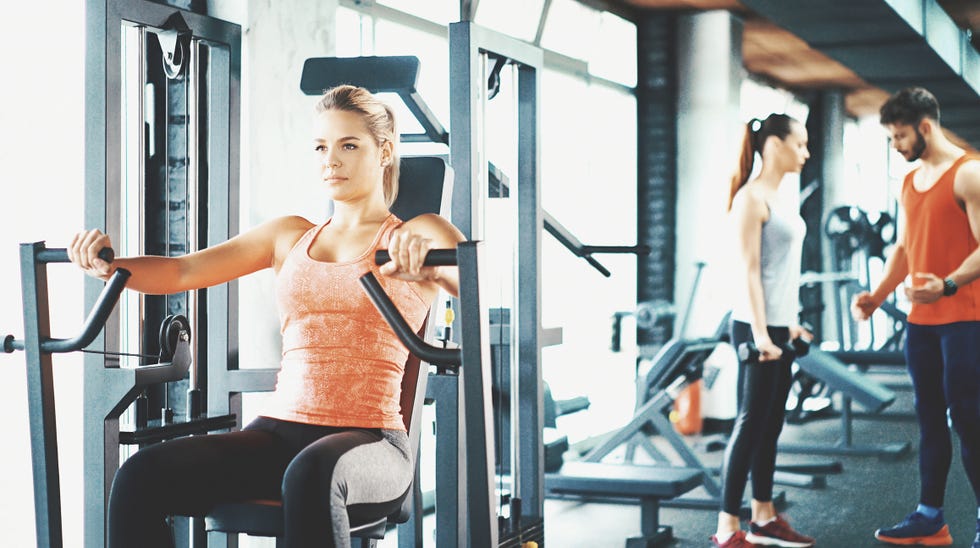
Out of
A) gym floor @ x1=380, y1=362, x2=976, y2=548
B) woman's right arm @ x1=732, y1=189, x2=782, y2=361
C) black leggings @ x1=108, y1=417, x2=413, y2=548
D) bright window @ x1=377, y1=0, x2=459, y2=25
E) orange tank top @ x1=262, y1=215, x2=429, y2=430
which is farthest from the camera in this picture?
bright window @ x1=377, y1=0, x2=459, y2=25

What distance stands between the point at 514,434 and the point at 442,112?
6.84ft

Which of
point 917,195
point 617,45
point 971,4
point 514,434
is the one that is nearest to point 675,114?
point 617,45

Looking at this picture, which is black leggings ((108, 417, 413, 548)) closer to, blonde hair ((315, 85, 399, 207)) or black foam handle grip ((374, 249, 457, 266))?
black foam handle grip ((374, 249, 457, 266))

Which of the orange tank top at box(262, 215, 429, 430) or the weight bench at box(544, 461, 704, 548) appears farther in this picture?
the weight bench at box(544, 461, 704, 548)

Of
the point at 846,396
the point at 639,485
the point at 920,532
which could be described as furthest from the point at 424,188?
the point at 846,396

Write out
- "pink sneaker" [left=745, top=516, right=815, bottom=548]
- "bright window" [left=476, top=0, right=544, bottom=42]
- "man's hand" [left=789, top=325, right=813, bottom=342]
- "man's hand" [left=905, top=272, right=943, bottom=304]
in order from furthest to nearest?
"bright window" [left=476, top=0, right=544, bottom=42] < "pink sneaker" [left=745, top=516, right=815, bottom=548] < "man's hand" [left=789, top=325, right=813, bottom=342] < "man's hand" [left=905, top=272, right=943, bottom=304]

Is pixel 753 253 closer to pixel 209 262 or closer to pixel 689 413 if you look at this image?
pixel 209 262

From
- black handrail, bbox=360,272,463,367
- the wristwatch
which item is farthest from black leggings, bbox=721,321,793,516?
black handrail, bbox=360,272,463,367

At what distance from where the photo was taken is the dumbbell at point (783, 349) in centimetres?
350

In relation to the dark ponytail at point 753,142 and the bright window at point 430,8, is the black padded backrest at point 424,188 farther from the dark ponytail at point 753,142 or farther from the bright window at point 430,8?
the bright window at point 430,8

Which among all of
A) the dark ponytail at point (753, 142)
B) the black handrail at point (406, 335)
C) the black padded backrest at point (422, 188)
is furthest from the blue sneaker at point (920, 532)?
the black handrail at point (406, 335)

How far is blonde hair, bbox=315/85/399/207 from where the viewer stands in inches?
86.4

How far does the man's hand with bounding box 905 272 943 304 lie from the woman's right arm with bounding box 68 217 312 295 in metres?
2.04

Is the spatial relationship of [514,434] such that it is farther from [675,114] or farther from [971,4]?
[971,4]
